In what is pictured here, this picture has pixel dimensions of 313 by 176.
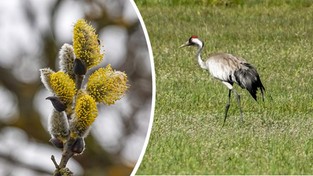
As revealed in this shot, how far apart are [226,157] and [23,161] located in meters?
2.99

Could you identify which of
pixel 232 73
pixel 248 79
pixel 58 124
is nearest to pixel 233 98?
pixel 248 79

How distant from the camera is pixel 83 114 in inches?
88.7

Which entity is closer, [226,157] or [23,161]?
[23,161]

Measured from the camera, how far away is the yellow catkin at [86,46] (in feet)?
7.51

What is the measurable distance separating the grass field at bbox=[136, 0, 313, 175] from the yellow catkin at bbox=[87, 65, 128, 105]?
2.82m

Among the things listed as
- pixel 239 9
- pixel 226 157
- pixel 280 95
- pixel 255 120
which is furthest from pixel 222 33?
pixel 226 157

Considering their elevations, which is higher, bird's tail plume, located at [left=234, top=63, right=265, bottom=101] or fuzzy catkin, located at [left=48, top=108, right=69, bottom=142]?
fuzzy catkin, located at [left=48, top=108, right=69, bottom=142]

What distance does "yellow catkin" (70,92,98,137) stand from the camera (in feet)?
7.33

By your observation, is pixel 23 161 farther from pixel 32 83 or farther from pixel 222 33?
pixel 222 33

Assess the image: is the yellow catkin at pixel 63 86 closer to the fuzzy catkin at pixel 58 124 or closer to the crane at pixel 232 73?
the fuzzy catkin at pixel 58 124

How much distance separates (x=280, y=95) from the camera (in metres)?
7.69

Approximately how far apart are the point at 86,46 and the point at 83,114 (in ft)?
0.60

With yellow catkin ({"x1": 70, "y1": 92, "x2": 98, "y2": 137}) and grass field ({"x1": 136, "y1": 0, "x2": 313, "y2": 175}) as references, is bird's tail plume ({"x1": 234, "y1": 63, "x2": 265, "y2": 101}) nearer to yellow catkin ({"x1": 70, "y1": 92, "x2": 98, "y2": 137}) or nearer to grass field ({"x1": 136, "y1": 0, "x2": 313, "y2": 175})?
grass field ({"x1": 136, "y1": 0, "x2": 313, "y2": 175})

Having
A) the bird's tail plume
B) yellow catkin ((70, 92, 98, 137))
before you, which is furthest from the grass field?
yellow catkin ((70, 92, 98, 137))
